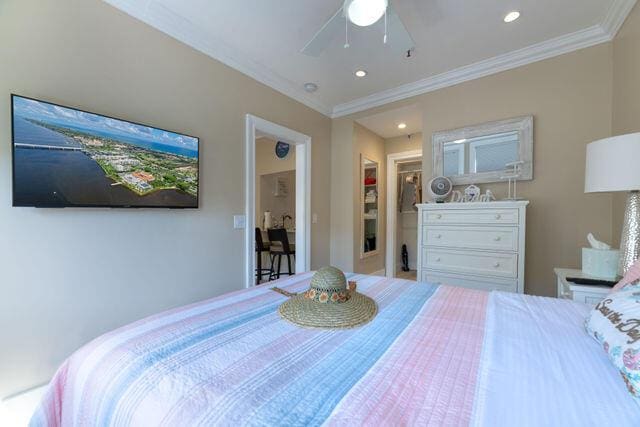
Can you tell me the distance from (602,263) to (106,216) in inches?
127

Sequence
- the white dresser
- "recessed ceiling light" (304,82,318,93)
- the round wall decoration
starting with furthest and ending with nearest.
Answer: the round wall decoration → "recessed ceiling light" (304,82,318,93) → the white dresser

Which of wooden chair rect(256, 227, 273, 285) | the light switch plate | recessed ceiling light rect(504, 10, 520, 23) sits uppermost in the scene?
recessed ceiling light rect(504, 10, 520, 23)

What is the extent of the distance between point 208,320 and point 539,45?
334cm

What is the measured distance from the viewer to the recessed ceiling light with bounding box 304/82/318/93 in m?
3.02

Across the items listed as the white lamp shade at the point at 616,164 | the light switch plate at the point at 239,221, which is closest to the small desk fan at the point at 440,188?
the white lamp shade at the point at 616,164

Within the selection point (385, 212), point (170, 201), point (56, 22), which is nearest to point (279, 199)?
point (385, 212)

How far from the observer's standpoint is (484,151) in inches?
104

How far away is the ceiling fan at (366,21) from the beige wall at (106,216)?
1.13 m

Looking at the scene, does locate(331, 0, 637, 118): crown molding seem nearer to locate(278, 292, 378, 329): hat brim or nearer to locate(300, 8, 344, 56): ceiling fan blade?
locate(300, 8, 344, 56): ceiling fan blade

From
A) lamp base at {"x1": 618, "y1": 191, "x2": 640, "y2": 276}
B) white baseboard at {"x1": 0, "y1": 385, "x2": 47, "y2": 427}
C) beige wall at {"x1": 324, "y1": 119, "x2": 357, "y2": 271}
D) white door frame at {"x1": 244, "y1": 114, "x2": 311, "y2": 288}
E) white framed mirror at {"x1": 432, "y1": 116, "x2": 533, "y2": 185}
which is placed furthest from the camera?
beige wall at {"x1": 324, "y1": 119, "x2": 357, "y2": 271}

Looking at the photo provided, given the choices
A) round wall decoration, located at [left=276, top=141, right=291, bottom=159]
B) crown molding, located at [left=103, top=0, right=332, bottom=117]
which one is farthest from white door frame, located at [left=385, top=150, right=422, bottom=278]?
crown molding, located at [left=103, top=0, right=332, bottom=117]

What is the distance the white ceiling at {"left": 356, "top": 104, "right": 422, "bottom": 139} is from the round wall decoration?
5.25 feet

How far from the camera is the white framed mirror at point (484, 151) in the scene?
7.98 ft

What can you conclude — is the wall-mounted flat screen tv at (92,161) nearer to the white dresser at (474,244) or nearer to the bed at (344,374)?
the bed at (344,374)
